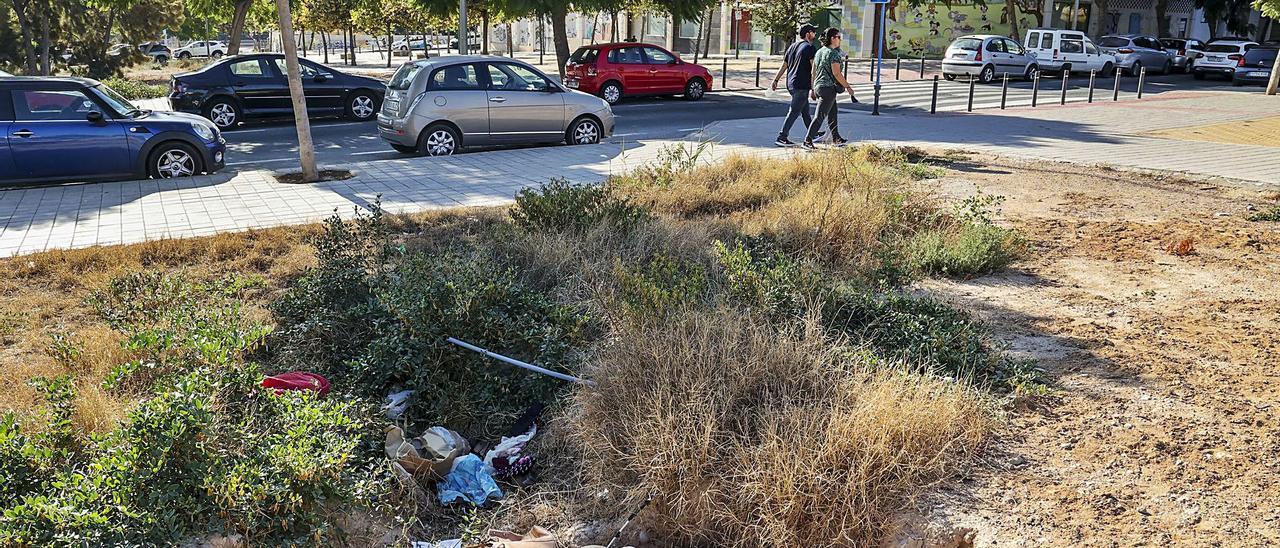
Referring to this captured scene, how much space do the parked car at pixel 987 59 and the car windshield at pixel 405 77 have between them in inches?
833

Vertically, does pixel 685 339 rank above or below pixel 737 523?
above

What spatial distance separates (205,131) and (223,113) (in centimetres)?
586

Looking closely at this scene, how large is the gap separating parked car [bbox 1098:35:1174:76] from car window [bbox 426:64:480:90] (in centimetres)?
2787

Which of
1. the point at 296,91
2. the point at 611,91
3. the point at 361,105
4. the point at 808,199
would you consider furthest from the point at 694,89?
the point at 808,199

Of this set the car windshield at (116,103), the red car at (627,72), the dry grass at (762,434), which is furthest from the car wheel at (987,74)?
the dry grass at (762,434)

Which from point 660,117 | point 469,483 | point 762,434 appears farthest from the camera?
point 660,117

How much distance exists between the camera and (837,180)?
30.2ft

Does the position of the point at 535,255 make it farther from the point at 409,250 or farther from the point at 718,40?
the point at 718,40

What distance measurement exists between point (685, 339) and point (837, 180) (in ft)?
16.6

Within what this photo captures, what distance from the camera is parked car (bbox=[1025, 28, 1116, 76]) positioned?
1280 inches

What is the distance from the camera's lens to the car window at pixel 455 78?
13.4 meters

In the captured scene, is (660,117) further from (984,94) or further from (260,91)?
(984,94)

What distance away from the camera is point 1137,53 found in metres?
35.4

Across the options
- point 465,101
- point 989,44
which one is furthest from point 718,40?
point 465,101
